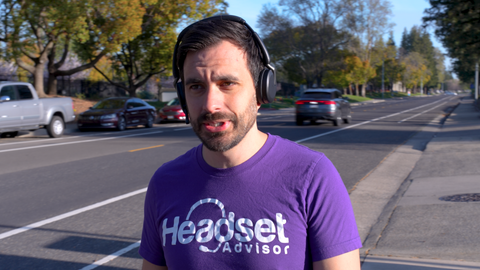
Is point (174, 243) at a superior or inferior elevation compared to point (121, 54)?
inferior

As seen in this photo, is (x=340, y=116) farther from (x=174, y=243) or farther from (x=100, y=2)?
(x=174, y=243)

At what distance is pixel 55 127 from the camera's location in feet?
53.9

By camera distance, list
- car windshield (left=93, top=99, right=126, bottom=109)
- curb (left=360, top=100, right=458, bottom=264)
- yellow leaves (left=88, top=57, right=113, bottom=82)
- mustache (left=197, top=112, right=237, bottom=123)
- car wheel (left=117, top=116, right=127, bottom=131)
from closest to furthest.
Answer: mustache (left=197, top=112, right=237, bottom=123) < curb (left=360, top=100, right=458, bottom=264) < car wheel (left=117, top=116, right=127, bottom=131) < car windshield (left=93, top=99, right=126, bottom=109) < yellow leaves (left=88, top=57, right=113, bottom=82)

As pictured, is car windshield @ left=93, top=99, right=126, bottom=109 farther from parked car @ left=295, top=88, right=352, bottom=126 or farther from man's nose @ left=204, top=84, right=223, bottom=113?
man's nose @ left=204, top=84, right=223, bottom=113

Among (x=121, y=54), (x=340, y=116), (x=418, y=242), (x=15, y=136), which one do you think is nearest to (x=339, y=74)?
(x=121, y=54)

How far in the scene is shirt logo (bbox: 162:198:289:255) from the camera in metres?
1.58

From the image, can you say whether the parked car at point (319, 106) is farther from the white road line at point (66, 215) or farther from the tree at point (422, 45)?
the tree at point (422, 45)

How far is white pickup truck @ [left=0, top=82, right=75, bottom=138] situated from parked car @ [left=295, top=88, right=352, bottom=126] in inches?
384

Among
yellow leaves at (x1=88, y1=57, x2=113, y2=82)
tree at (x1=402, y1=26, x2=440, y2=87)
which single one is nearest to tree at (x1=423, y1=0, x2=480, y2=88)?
yellow leaves at (x1=88, y1=57, x2=113, y2=82)

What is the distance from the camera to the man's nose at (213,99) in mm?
1678

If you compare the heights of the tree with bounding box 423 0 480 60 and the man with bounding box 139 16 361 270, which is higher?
the tree with bounding box 423 0 480 60

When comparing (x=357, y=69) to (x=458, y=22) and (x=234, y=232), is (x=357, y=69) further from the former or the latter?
(x=234, y=232)

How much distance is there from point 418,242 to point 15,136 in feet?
53.1

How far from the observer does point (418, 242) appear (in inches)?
184
